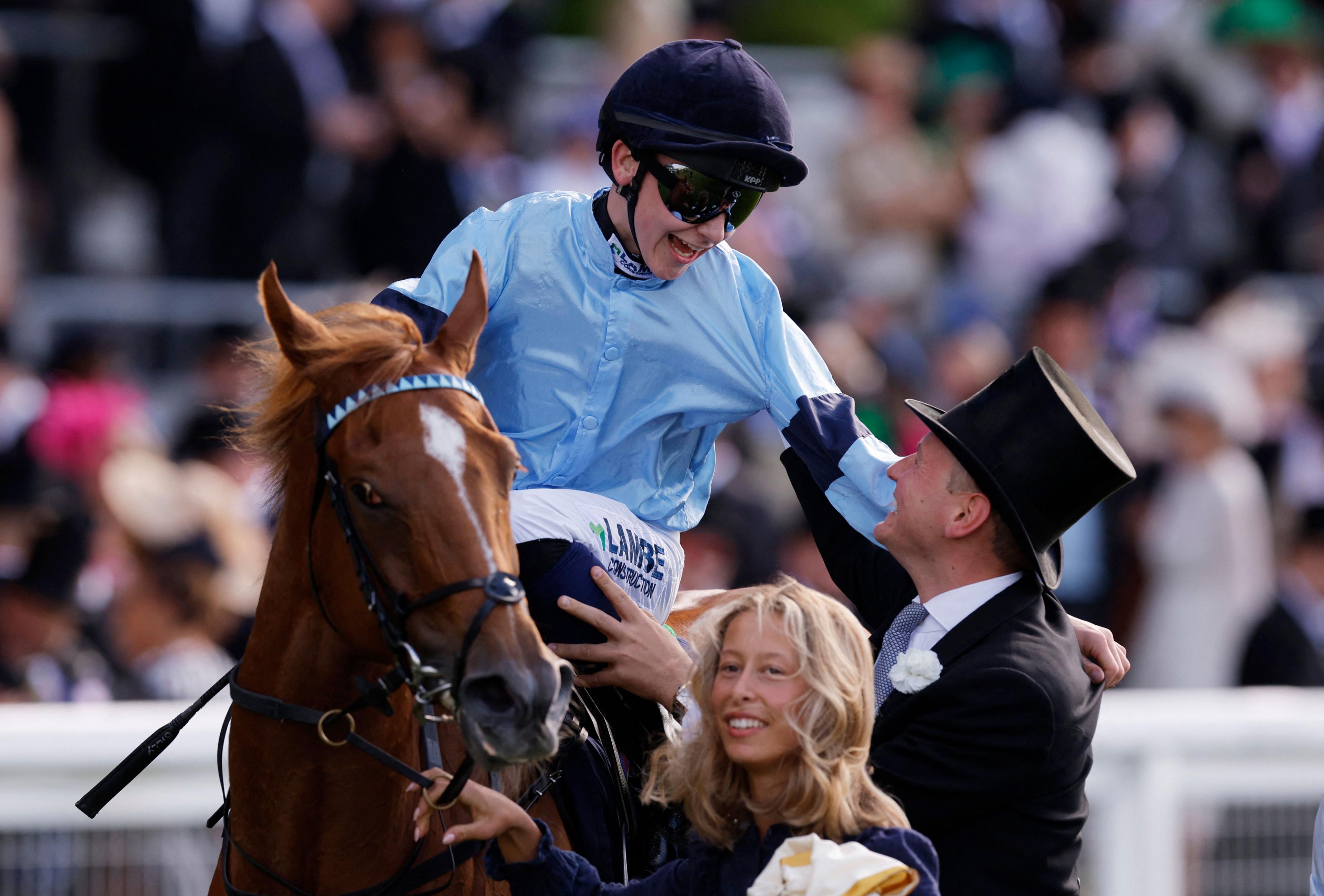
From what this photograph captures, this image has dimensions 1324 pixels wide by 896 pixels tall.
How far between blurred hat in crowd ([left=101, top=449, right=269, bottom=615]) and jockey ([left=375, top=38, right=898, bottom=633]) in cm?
286

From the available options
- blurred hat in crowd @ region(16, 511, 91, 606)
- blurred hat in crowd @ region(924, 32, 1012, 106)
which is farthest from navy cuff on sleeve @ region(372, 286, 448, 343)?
blurred hat in crowd @ region(924, 32, 1012, 106)

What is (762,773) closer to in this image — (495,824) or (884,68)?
(495,824)

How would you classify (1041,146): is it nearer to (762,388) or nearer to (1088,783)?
(1088,783)

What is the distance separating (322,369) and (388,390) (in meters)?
0.13

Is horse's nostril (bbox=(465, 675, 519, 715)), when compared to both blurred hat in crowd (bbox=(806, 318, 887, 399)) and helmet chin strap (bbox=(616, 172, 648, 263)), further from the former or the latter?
blurred hat in crowd (bbox=(806, 318, 887, 399))

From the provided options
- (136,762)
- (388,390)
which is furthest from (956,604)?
(136,762)

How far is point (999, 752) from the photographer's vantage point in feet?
9.73

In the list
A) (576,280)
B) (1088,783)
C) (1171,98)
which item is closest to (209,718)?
(576,280)

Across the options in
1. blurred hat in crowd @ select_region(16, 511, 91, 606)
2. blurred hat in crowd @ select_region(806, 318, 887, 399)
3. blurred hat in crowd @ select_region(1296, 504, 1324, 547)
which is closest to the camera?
A: blurred hat in crowd @ select_region(16, 511, 91, 606)

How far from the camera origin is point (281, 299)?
266 centimetres

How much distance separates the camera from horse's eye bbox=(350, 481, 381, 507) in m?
2.60

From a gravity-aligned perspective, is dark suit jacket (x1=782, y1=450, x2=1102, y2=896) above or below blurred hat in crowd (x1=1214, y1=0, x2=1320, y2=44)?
below

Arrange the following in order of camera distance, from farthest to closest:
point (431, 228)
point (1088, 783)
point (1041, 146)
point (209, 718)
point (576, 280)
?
1. point (1041, 146)
2. point (431, 228)
3. point (1088, 783)
4. point (209, 718)
5. point (576, 280)

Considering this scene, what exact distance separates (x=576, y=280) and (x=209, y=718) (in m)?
2.05
